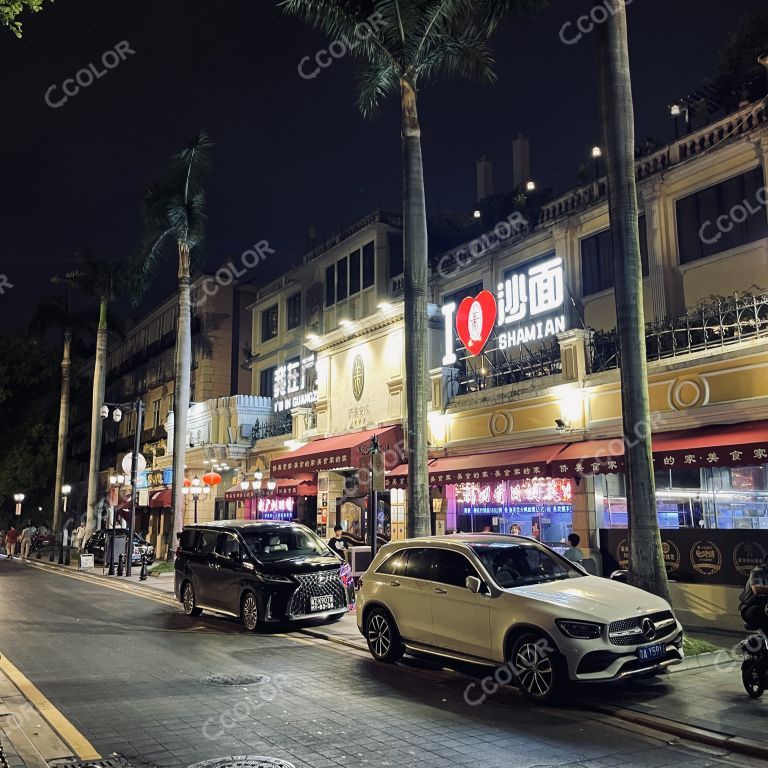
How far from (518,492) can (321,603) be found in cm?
719

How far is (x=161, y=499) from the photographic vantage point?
3728 centimetres

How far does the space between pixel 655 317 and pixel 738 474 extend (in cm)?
395

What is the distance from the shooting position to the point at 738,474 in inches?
584

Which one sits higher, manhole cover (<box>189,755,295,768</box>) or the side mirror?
the side mirror

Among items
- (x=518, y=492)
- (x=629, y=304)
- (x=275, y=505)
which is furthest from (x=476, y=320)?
(x=275, y=505)

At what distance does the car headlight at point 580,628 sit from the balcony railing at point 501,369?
10702mm

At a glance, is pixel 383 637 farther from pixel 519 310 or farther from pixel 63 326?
pixel 63 326

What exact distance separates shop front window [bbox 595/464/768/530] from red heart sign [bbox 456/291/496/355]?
5.81 metres

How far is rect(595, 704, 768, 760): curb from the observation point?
6645 mm

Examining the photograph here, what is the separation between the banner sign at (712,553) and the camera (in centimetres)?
1252

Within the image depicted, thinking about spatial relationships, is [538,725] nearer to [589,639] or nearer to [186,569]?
[589,639]

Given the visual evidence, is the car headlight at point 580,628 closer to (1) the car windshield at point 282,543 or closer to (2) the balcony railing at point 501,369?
(1) the car windshield at point 282,543

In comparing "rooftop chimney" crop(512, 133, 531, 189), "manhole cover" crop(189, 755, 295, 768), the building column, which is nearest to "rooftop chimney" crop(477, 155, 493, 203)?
"rooftop chimney" crop(512, 133, 531, 189)

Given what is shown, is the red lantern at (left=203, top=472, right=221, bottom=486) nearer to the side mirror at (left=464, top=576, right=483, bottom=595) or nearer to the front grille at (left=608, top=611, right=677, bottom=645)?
the side mirror at (left=464, top=576, right=483, bottom=595)
